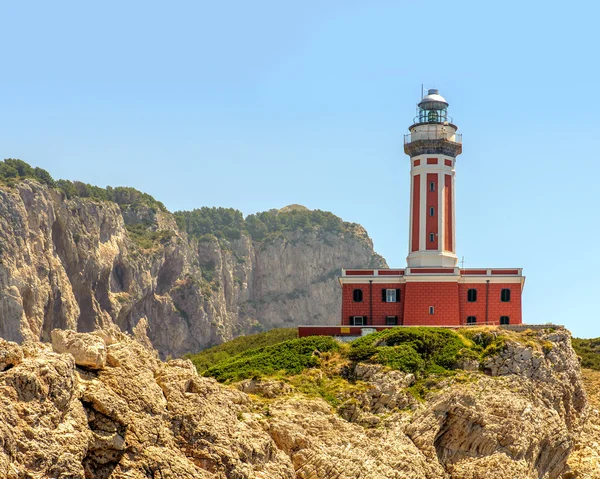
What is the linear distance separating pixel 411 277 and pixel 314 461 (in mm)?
26342

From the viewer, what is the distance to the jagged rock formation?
91.8 ft

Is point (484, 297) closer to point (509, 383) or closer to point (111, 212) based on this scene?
point (509, 383)

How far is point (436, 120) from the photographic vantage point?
6888cm

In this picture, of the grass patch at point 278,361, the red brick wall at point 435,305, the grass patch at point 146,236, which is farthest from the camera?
the grass patch at point 146,236

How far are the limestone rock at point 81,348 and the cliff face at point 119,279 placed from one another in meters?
87.0

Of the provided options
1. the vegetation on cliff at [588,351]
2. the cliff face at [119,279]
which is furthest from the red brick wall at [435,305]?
the cliff face at [119,279]

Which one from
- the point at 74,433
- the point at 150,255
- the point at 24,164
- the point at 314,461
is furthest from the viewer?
the point at 150,255

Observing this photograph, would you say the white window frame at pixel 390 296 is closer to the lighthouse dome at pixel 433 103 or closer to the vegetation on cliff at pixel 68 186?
the lighthouse dome at pixel 433 103

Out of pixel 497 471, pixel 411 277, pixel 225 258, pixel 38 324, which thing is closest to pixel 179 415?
pixel 497 471

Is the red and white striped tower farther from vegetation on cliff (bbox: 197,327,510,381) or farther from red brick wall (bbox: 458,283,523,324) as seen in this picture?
vegetation on cliff (bbox: 197,327,510,381)

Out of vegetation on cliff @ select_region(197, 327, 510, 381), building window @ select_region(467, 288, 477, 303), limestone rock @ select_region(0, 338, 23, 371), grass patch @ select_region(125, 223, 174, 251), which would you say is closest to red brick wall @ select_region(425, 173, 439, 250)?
building window @ select_region(467, 288, 477, 303)

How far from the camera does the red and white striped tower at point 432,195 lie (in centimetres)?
6638

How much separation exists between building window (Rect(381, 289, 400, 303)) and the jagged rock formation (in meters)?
11.1

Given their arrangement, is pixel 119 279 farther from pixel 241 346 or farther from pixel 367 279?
pixel 367 279
